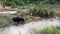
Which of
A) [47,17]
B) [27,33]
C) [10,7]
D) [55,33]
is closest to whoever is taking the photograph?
[55,33]

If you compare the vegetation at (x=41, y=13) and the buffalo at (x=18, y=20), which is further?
the vegetation at (x=41, y=13)

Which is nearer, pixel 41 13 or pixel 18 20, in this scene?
pixel 18 20

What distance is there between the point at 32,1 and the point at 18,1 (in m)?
1.90

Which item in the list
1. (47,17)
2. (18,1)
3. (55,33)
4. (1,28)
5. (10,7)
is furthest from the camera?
(18,1)

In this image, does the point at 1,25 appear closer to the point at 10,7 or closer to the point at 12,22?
the point at 12,22

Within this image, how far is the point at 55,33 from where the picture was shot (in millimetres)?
10078

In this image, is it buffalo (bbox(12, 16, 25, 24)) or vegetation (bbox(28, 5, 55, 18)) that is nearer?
buffalo (bbox(12, 16, 25, 24))

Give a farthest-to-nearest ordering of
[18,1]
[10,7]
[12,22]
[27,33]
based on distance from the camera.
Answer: [18,1] < [10,7] < [12,22] < [27,33]

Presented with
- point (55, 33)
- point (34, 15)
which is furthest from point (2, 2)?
point (55, 33)

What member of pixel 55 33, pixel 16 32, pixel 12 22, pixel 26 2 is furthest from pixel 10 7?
pixel 55 33

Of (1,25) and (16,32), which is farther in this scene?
(1,25)

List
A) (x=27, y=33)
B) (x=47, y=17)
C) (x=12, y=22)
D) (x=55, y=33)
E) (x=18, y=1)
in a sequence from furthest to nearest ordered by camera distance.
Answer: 1. (x=18, y=1)
2. (x=47, y=17)
3. (x=12, y=22)
4. (x=27, y=33)
5. (x=55, y=33)

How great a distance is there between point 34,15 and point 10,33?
5.53 metres

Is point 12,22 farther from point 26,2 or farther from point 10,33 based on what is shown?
point 26,2
